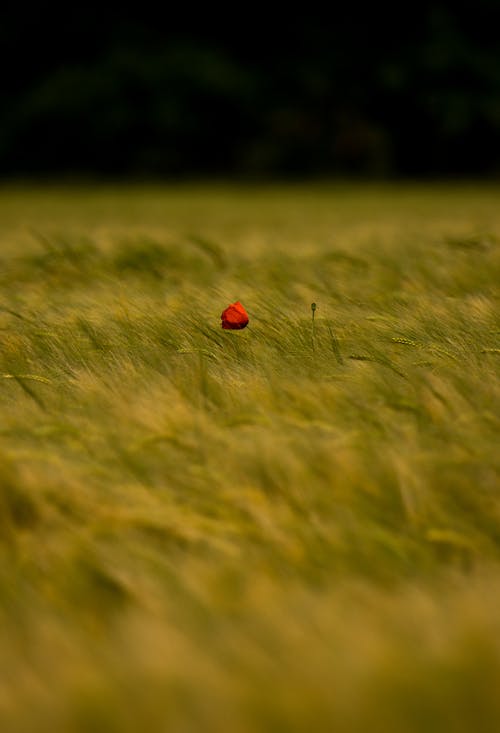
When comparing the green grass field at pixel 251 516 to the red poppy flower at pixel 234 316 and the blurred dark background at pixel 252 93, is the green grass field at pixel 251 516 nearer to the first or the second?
the red poppy flower at pixel 234 316

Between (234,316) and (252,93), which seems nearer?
(234,316)

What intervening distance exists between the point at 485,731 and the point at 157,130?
34.1 ft

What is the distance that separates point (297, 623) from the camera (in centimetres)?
86

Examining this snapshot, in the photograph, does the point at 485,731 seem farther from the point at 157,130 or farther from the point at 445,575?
the point at 157,130

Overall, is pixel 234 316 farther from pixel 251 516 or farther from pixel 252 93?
pixel 252 93

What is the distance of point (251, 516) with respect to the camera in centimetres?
105

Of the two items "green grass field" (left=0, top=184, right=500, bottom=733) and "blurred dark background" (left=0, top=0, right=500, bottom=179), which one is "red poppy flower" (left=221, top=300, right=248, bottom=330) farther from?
"blurred dark background" (left=0, top=0, right=500, bottom=179)

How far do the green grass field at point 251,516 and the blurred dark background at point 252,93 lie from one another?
8.99 m

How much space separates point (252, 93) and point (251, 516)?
1006 centimetres

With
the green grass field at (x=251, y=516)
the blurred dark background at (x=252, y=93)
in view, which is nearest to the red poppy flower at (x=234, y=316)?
the green grass field at (x=251, y=516)

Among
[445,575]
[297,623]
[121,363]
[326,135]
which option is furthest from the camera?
[326,135]

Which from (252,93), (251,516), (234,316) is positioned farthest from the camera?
(252,93)

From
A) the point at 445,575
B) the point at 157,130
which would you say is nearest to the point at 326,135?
the point at 157,130

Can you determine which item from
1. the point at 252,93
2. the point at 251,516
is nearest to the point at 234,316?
the point at 251,516
